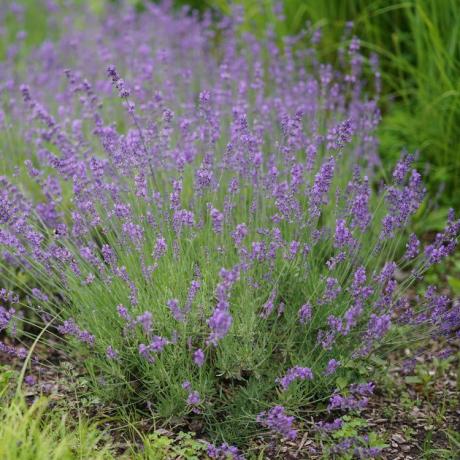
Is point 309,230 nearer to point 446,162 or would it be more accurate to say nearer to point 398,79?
point 446,162

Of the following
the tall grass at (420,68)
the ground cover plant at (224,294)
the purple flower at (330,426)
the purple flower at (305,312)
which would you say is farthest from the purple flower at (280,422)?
the tall grass at (420,68)

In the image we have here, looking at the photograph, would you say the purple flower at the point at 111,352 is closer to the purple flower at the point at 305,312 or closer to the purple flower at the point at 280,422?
the purple flower at the point at 280,422

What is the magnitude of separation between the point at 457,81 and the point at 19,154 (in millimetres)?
2890

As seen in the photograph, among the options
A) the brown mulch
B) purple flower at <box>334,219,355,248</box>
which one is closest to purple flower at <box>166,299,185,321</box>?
the brown mulch

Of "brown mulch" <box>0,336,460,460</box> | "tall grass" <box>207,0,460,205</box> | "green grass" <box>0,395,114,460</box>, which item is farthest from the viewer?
"tall grass" <box>207,0,460,205</box>

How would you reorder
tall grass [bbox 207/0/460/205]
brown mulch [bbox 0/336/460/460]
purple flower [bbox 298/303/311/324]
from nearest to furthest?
purple flower [bbox 298/303/311/324] < brown mulch [bbox 0/336/460/460] < tall grass [bbox 207/0/460/205]

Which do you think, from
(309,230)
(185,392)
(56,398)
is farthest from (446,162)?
(56,398)

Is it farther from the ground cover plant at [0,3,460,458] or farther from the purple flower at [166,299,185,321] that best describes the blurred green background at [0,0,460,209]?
the purple flower at [166,299,185,321]

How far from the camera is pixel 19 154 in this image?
4.31 meters

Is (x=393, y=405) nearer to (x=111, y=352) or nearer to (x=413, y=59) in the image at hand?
(x=111, y=352)

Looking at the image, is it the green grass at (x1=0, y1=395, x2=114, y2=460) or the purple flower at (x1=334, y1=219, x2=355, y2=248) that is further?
the purple flower at (x1=334, y1=219, x2=355, y2=248)

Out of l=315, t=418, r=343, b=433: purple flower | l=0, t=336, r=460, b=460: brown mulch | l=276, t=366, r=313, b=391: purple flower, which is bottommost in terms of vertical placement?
l=0, t=336, r=460, b=460: brown mulch

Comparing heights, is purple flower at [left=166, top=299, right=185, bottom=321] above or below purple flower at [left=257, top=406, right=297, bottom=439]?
above

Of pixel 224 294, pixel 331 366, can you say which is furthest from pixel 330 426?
pixel 224 294
